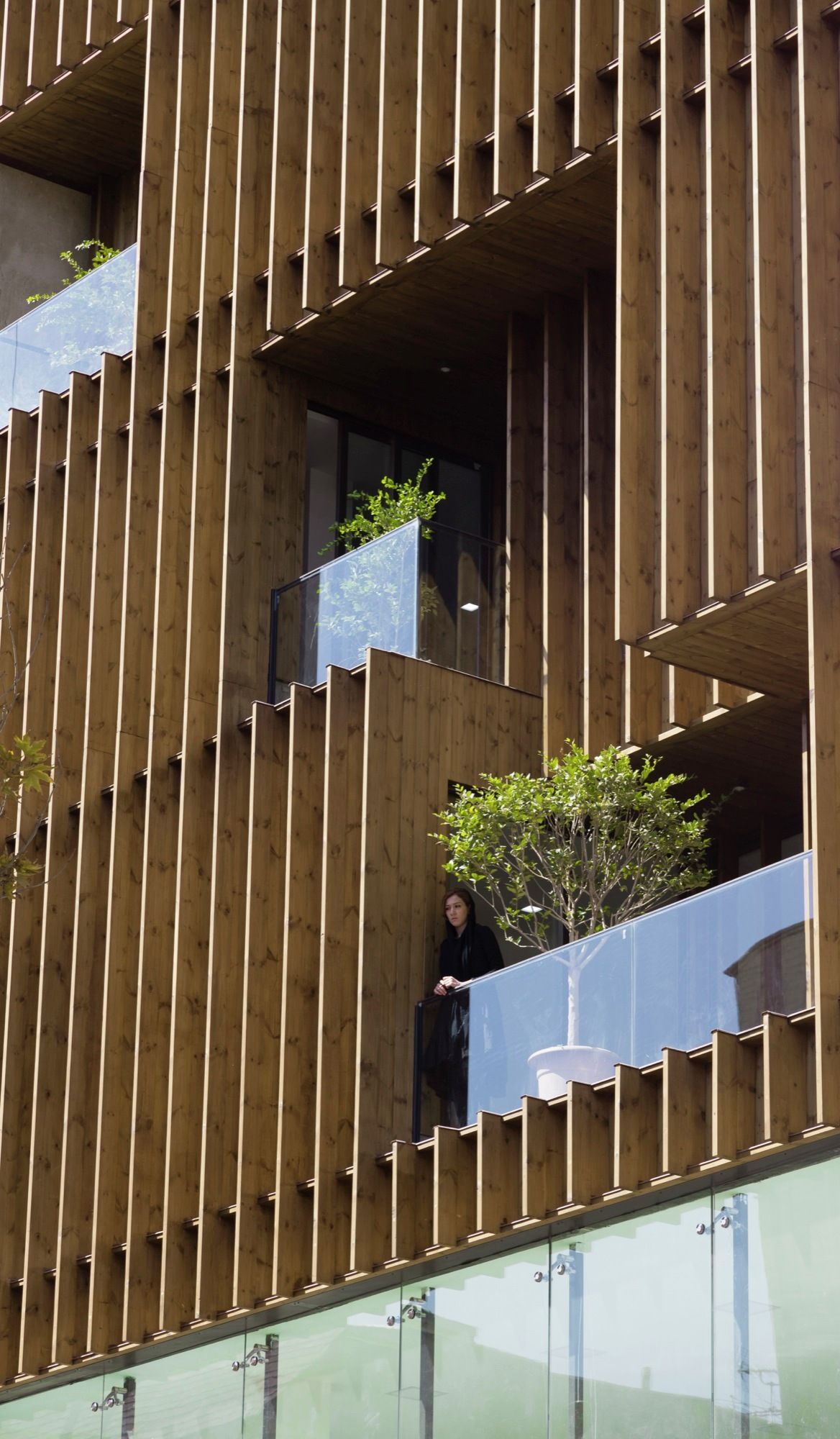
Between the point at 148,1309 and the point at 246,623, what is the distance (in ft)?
17.3

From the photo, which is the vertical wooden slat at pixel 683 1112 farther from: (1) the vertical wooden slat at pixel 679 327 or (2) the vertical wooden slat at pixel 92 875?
(2) the vertical wooden slat at pixel 92 875

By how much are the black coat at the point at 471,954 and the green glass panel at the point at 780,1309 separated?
127 inches

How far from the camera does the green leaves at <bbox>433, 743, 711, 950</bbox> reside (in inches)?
635

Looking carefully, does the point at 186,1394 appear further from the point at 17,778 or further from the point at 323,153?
the point at 323,153

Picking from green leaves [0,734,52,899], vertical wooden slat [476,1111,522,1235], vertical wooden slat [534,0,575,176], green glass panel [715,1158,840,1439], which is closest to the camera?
green glass panel [715,1158,840,1439]

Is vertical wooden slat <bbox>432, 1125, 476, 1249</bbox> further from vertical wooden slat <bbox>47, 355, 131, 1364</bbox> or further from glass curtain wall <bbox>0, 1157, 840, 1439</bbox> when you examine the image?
vertical wooden slat <bbox>47, 355, 131, 1364</bbox>

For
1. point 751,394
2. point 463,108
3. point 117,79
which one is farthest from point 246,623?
point 117,79

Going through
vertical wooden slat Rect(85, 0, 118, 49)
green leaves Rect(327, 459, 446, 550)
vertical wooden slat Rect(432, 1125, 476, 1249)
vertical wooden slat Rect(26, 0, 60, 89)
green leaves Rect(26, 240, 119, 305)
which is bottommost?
vertical wooden slat Rect(432, 1125, 476, 1249)

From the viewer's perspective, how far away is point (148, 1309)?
17359mm

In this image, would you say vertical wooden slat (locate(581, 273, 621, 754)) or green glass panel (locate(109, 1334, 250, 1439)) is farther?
vertical wooden slat (locate(581, 273, 621, 754))

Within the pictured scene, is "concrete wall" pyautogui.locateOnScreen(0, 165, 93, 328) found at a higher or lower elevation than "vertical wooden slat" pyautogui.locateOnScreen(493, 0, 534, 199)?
higher

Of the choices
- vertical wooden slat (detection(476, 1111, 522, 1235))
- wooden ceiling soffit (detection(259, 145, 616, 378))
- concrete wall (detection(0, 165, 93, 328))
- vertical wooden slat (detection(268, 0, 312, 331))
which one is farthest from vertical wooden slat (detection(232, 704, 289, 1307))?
concrete wall (detection(0, 165, 93, 328))

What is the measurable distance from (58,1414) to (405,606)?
668 cm

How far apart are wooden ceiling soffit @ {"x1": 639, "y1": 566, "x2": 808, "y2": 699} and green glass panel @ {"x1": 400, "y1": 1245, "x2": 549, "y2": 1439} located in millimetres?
3771
